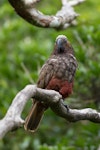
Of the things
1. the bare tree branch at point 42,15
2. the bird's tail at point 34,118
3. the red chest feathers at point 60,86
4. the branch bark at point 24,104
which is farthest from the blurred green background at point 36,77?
the branch bark at point 24,104

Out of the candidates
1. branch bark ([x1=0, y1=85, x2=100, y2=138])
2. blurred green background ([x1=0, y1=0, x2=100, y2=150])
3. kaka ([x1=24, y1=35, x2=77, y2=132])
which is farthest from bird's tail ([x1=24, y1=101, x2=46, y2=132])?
branch bark ([x1=0, y1=85, x2=100, y2=138])

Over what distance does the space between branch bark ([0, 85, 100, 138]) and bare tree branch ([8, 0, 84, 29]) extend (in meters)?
0.63

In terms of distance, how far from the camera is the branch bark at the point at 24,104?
10.1ft

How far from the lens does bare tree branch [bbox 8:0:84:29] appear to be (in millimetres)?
4098

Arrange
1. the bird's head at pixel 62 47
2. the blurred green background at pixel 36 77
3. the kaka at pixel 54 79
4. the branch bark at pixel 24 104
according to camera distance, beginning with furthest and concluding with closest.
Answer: the blurred green background at pixel 36 77
the bird's head at pixel 62 47
the kaka at pixel 54 79
the branch bark at pixel 24 104

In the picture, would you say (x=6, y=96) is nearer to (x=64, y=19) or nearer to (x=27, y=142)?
(x=27, y=142)

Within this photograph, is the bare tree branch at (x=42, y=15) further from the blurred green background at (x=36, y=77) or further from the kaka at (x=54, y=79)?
the blurred green background at (x=36, y=77)

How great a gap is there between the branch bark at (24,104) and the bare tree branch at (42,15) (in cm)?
63

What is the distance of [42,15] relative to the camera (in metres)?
4.40

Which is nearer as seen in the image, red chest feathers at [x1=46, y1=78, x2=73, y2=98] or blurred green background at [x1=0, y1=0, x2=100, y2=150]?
red chest feathers at [x1=46, y1=78, x2=73, y2=98]

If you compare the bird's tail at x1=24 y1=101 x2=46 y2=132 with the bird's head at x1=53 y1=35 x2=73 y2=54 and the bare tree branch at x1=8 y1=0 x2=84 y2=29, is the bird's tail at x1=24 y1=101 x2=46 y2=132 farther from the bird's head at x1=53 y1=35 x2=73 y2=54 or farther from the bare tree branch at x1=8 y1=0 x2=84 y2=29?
the bare tree branch at x1=8 y1=0 x2=84 y2=29

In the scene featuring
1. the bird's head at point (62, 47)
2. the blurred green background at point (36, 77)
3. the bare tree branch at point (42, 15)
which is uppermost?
the bare tree branch at point (42, 15)

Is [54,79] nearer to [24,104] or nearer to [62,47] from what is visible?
[62,47]

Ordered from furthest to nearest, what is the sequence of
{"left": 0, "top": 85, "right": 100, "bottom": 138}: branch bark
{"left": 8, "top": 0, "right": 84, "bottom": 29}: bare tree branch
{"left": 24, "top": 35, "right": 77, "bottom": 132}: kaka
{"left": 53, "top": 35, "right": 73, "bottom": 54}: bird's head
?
{"left": 53, "top": 35, "right": 73, "bottom": 54}: bird's head → {"left": 24, "top": 35, "right": 77, "bottom": 132}: kaka → {"left": 8, "top": 0, "right": 84, "bottom": 29}: bare tree branch → {"left": 0, "top": 85, "right": 100, "bottom": 138}: branch bark
